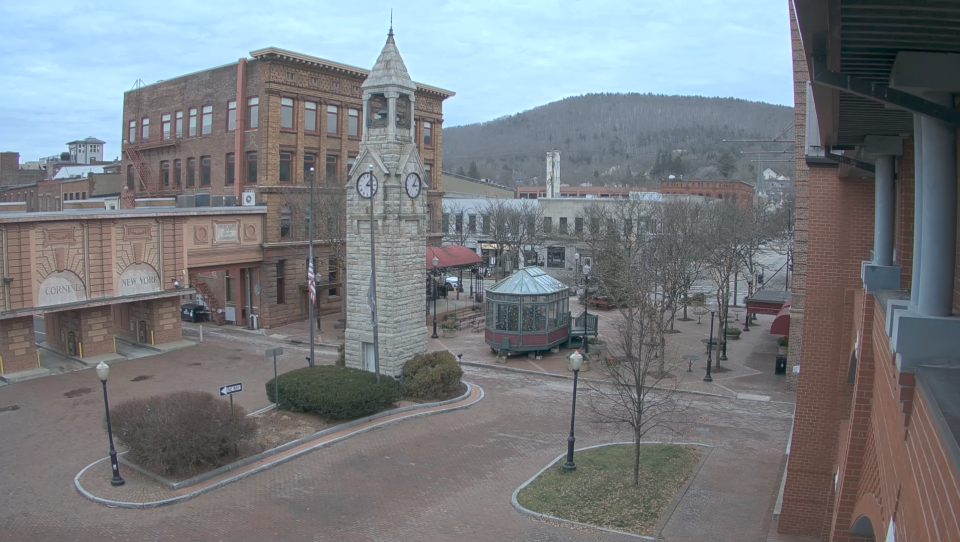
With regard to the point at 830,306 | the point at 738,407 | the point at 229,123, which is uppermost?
the point at 229,123

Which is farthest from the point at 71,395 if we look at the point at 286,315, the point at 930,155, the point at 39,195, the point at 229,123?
the point at 39,195

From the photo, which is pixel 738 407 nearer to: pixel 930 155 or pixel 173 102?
pixel 930 155

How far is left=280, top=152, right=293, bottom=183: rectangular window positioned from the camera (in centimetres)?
3800

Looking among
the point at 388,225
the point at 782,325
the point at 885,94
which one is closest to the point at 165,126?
the point at 388,225

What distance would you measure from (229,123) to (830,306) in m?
34.3

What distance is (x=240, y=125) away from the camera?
1494 inches

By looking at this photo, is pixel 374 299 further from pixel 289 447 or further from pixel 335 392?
pixel 289 447

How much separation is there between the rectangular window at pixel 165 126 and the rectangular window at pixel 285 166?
34.6 feet

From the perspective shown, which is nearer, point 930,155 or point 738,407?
point 930,155

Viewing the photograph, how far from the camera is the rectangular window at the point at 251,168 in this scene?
38.0m

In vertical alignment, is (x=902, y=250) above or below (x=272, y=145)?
below

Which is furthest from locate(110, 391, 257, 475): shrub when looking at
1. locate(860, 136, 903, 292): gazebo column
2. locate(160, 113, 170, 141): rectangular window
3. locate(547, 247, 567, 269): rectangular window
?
locate(547, 247, 567, 269): rectangular window

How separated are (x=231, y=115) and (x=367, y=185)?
20310mm

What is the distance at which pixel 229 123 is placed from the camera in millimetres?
39094
